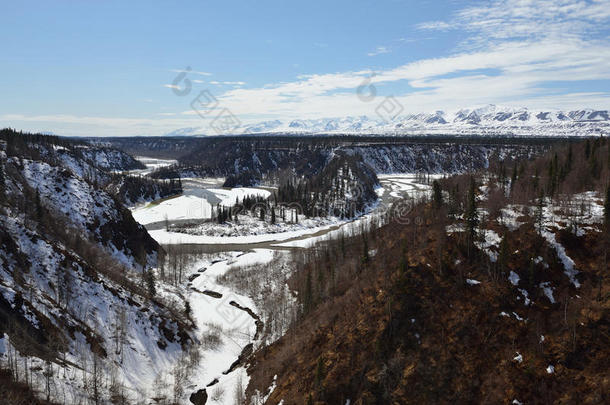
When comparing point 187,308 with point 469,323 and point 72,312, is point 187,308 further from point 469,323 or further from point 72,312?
point 469,323

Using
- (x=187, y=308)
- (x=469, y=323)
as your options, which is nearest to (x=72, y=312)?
(x=187, y=308)

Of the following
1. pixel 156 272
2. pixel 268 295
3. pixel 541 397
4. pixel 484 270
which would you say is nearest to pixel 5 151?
pixel 156 272

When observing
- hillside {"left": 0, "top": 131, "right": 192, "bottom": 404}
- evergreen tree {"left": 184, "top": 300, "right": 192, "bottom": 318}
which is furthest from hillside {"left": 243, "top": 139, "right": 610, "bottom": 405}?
evergreen tree {"left": 184, "top": 300, "right": 192, "bottom": 318}

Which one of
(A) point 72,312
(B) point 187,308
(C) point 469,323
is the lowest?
(B) point 187,308

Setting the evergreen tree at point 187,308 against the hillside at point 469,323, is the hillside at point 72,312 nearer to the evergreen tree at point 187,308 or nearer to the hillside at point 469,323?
the evergreen tree at point 187,308

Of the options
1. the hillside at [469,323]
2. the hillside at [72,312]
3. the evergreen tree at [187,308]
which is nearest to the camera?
the hillside at [72,312]

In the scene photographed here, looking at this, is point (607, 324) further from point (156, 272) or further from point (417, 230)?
point (156, 272)

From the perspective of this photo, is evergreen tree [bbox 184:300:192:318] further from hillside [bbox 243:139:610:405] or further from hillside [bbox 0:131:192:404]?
hillside [bbox 243:139:610:405]

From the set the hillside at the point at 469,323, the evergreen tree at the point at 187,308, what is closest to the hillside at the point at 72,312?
the evergreen tree at the point at 187,308
